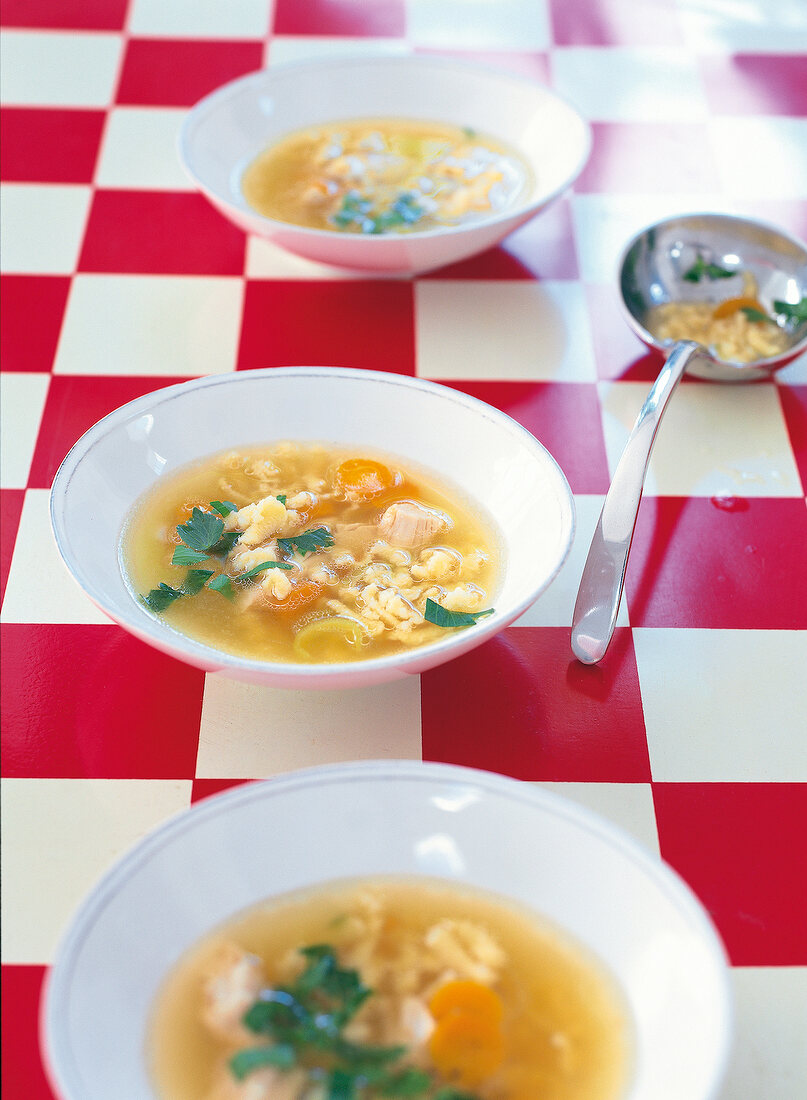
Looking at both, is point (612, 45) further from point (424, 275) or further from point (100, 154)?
point (100, 154)

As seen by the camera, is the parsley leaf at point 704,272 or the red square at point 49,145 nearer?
the parsley leaf at point 704,272

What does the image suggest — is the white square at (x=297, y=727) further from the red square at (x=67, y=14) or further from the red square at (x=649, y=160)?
the red square at (x=67, y=14)

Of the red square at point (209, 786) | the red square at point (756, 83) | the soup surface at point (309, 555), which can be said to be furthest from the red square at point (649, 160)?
the red square at point (209, 786)

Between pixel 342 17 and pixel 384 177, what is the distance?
0.90 meters

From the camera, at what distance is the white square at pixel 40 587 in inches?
59.2

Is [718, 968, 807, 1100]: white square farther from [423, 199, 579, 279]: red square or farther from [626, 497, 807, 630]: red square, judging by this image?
[423, 199, 579, 279]: red square

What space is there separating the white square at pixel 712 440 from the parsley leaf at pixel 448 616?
0.53 metres

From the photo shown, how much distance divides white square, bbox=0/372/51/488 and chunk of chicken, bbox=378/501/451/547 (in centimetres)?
61

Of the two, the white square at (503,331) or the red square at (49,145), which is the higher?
the red square at (49,145)

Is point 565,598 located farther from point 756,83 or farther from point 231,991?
point 756,83

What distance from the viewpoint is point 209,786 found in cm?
132

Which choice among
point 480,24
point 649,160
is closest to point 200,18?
point 480,24

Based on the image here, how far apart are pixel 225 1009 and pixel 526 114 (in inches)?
75.9

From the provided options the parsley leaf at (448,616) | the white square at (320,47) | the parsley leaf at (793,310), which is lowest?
the parsley leaf at (448,616)
